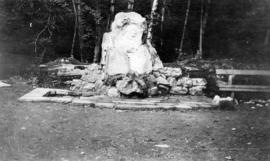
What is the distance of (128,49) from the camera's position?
12.4m

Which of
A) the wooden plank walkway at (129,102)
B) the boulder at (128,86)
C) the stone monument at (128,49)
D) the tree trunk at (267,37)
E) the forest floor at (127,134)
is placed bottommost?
the forest floor at (127,134)

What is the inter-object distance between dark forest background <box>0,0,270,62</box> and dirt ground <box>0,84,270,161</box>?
9374mm

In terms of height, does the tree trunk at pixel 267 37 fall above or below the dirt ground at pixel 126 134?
above

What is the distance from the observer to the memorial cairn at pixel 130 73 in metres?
10.9

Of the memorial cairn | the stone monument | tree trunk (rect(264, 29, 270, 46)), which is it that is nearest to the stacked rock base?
the memorial cairn

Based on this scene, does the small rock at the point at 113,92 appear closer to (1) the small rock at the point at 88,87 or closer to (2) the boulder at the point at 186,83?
(1) the small rock at the point at 88,87

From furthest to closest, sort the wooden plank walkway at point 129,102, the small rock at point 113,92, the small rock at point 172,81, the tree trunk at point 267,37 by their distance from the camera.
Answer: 1. the tree trunk at point 267,37
2. the small rock at point 172,81
3. the small rock at point 113,92
4. the wooden plank walkway at point 129,102

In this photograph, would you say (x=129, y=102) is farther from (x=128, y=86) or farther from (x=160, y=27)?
(x=160, y=27)

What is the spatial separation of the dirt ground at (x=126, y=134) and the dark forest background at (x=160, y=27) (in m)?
9.37

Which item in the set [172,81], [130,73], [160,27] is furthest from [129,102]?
[160,27]

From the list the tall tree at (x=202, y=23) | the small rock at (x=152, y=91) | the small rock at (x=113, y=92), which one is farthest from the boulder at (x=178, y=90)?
the tall tree at (x=202, y=23)

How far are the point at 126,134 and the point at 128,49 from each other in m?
5.54

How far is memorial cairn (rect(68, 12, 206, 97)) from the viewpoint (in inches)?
430

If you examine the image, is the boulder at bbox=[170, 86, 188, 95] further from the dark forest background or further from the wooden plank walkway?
the dark forest background
